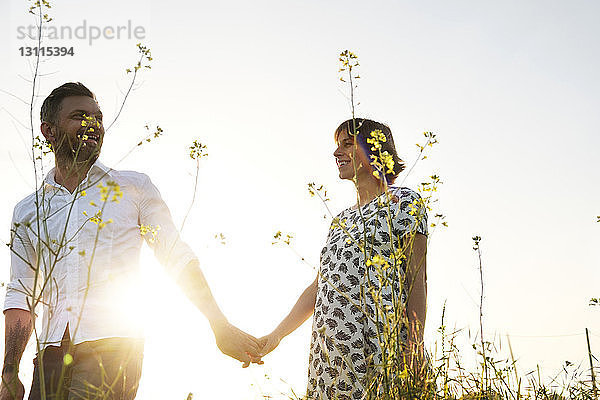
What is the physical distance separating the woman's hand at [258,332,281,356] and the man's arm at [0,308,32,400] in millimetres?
1236

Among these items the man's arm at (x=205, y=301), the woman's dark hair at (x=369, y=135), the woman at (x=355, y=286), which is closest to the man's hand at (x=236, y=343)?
the man's arm at (x=205, y=301)

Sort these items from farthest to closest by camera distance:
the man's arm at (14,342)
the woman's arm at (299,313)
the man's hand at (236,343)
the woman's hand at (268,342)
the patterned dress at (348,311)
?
the woman's arm at (299,313) < the woman's hand at (268,342) < the man's hand at (236,343) < the patterned dress at (348,311) < the man's arm at (14,342)

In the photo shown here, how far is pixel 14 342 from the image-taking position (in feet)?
9.64

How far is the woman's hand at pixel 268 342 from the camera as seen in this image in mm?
3471

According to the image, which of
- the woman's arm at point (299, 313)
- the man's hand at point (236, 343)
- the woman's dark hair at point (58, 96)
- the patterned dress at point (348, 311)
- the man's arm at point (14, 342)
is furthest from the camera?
the woman's arm at point (299, 313)

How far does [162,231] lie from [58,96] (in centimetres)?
97

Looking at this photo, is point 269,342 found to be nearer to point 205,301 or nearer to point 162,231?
point 205,301

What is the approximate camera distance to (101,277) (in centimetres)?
289

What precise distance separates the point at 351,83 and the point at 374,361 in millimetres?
1433

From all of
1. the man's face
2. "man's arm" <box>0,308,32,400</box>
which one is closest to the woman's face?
the man's face

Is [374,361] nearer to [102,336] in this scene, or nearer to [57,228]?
[102,336]

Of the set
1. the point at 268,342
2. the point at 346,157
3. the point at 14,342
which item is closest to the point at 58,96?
the point at 14,342

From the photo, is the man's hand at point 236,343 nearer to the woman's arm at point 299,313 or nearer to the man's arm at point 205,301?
the man's arm at point 205,301

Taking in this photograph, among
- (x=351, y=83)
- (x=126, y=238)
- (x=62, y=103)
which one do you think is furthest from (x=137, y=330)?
(x=351, y=83)
